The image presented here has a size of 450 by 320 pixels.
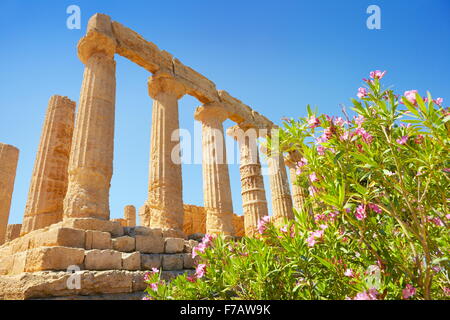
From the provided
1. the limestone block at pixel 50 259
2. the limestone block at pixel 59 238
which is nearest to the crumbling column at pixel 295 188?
the limestone block at pixel 59 238

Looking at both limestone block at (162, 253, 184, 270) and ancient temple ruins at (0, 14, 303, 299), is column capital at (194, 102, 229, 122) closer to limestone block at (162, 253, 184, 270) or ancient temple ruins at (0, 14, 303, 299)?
ancient temple ruins at (0, 14, 303, 299)

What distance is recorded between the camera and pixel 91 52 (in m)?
9.05

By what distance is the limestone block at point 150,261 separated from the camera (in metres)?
6.54

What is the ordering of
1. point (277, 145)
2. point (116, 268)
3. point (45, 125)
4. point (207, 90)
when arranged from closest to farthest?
1. point (277, 145)
2. point (116, 268)
3. point (45, 125)
4. point (207, 90)

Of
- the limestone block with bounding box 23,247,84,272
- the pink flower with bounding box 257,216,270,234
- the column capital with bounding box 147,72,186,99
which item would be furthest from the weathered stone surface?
the pink flower with bounding box 257,216,270,234

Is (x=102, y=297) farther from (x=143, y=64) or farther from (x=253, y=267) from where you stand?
(x=143, y=64)

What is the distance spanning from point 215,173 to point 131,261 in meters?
5.92

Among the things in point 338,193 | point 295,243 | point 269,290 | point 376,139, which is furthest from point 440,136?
point 269,290

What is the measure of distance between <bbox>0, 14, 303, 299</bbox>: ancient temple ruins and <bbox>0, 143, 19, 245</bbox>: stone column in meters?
0.04

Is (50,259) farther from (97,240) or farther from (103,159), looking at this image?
(103,159)

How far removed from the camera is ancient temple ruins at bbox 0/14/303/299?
18.1ft

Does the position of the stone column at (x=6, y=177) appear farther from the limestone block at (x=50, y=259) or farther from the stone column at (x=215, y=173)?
the limestone block at (x=50, y=259)

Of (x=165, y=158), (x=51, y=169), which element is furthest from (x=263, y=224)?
(x=51, y=169)
